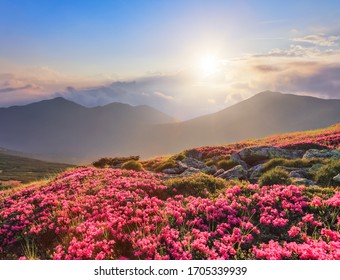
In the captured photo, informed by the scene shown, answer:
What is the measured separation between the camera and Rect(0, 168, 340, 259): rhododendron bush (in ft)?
28.9

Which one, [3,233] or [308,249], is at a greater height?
[308,249]

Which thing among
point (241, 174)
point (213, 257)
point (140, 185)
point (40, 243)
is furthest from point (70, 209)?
point (241, 174)

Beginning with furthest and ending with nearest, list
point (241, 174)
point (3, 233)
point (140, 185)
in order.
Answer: point (241, 174), point (140, 185), point (3, 233)

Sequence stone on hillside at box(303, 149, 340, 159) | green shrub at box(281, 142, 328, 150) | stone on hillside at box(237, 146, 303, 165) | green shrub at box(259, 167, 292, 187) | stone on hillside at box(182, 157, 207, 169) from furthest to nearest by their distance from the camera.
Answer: green shrub at box(281, 142, 328, 150) < stone on hillside at box(182, 157, 207, 169) < stone on hillside at box(237, 146, 303, 165) < stone on hillside at box(303, 149, 340, 159) < green shrub at box(259, 167, 292, 187)

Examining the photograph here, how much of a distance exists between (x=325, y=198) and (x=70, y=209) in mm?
9727

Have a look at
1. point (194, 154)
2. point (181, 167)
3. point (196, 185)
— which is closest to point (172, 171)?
point (181, 167)

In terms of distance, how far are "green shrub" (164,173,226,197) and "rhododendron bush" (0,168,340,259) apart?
84cm

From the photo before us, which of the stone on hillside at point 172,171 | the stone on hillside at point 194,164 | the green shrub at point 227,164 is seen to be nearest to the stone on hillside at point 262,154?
the green shrub at point 227,164

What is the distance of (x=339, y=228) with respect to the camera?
979 cm

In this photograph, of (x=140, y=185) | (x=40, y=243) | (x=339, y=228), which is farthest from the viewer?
(x=140, y=185)

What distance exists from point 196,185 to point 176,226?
5288 millimetres

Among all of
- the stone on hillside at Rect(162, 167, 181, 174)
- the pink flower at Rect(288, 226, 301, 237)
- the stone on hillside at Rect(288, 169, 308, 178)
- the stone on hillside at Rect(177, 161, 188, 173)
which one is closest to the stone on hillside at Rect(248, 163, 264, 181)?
the stone on hillside at Rect(288, 169, 308, 178)

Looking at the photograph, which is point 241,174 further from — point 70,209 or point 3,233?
point 3,233

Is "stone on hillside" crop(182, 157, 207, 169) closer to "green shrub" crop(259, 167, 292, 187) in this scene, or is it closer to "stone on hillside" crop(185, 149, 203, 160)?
"stone on hillside" crop(185, 149, 203, 160)
